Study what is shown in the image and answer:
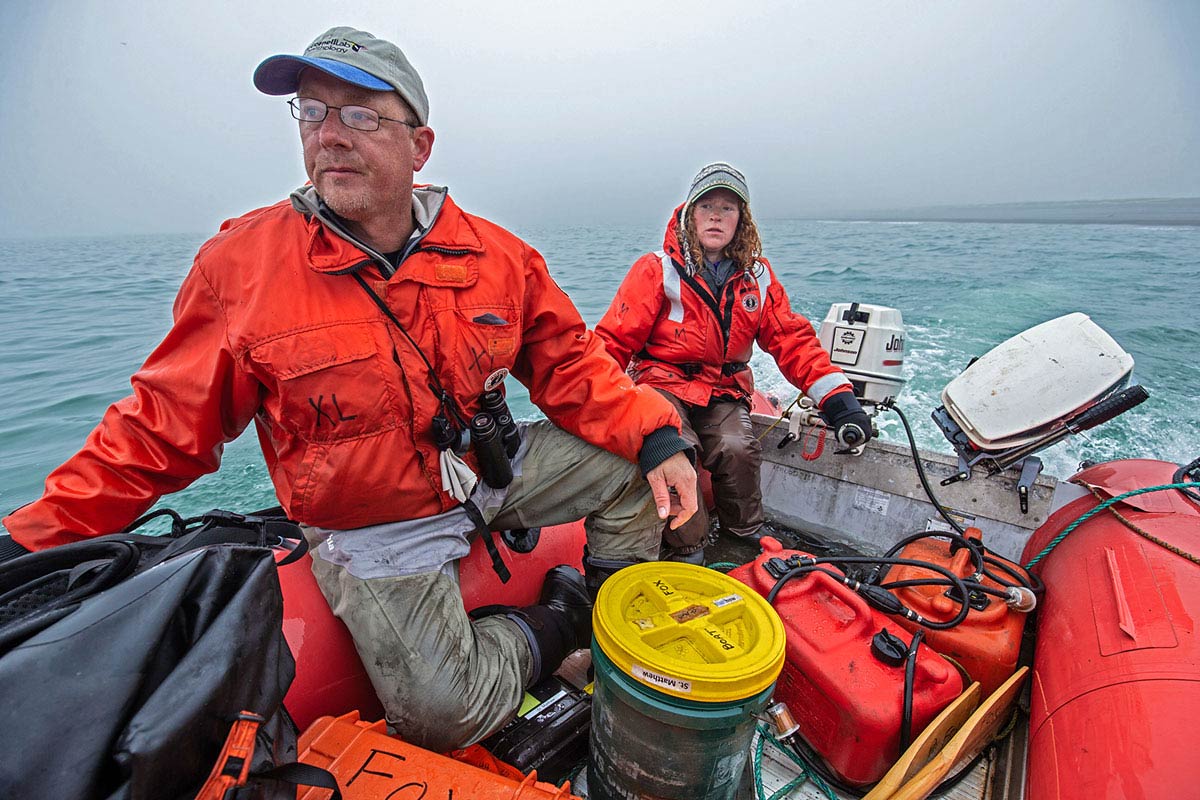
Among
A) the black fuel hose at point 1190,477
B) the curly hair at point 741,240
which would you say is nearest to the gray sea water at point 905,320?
the black fuel hose at point 1190,477

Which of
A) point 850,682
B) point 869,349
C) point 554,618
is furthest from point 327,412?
point 869,349

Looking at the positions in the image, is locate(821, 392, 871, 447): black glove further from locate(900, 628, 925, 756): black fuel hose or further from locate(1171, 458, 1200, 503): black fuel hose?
locate(900, 628, 925, 756): black fuel hose

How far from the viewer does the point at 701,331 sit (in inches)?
114

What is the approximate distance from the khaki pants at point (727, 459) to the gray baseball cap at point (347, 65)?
177 centimetres

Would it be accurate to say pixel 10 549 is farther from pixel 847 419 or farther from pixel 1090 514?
pixel 1090 514

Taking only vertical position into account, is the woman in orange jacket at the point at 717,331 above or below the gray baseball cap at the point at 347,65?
below

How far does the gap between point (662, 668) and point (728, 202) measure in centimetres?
240

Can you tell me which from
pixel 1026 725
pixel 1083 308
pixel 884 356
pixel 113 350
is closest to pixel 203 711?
pixel 1026 725

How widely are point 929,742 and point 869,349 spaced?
6.48 feet

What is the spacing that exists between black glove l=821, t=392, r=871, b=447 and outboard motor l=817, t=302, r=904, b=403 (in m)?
0.36

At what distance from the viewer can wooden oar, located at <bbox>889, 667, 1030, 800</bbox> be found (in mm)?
1349

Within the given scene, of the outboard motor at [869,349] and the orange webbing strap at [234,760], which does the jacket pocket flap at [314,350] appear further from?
the outboard motor at [869,349]

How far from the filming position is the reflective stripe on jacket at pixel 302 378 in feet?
4.59

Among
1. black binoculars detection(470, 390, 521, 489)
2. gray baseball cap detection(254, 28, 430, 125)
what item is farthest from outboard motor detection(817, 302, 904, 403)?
gray baseball cap detection(254, 28, 430, 125)
